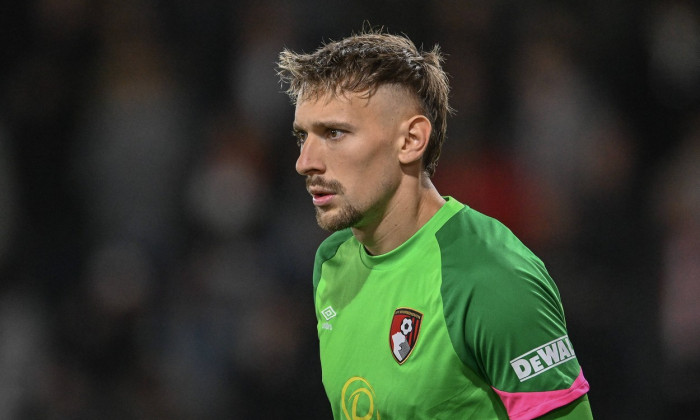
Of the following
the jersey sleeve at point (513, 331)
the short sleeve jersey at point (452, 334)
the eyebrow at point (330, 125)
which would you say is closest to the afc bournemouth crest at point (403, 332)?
the short sleeve jersey at point (452, 334)

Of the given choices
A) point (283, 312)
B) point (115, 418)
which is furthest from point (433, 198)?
point (115, 418)

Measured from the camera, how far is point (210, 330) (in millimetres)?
4461

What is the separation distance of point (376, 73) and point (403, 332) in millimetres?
653

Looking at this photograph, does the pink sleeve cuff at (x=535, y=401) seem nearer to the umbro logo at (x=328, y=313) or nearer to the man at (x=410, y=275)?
the man at (x=410, y=275)

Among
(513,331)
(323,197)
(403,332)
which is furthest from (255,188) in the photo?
(513,331)

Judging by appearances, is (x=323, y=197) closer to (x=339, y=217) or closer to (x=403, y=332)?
(x=339, y=217)

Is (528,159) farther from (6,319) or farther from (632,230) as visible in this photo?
(6,319)

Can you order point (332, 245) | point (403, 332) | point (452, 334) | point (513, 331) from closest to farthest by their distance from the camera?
point (513, 331)
point (452, 334)
point (403, 332)
point (332, 245)

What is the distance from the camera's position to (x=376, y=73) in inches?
88.6

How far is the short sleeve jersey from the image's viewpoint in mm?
1950

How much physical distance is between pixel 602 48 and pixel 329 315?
3055mm

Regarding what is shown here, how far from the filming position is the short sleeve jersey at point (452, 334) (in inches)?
76.8

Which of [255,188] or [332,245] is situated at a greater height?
[255,188]

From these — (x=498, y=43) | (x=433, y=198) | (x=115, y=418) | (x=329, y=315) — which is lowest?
(x=115, y=418)
